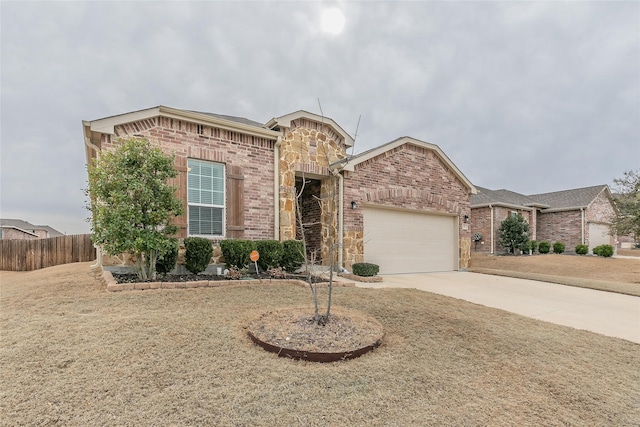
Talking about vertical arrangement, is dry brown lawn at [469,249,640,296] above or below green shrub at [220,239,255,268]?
below

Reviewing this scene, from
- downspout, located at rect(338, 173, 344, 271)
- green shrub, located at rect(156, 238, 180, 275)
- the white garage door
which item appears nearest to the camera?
green shrub, located at rect(156, 238, 180, 275)

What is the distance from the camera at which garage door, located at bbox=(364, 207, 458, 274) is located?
10531 mm

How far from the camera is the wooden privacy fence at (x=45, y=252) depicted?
521 inches

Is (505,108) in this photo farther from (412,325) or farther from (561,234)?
(412,325)

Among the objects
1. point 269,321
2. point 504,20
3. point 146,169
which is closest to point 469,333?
point 269,321

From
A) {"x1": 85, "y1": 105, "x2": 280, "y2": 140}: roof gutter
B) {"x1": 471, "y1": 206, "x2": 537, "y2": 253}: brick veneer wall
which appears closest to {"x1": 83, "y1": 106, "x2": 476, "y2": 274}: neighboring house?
{"x1": 85, "y1": 105, "x2": 280, "y2": 140}: roof gutter

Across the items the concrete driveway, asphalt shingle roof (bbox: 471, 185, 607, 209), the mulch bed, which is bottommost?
the concrete driveway

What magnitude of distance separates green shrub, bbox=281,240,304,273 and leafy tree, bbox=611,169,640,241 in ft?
49.8

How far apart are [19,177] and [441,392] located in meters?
22.1

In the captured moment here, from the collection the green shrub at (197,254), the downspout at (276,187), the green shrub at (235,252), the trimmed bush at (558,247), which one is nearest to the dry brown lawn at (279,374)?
the green shrub at (197,254)

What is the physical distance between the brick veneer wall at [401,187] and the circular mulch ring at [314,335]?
573 centimetres

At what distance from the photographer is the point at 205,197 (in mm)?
7988

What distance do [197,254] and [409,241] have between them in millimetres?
7657

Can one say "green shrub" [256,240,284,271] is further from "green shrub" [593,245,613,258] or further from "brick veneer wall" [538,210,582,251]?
"brick veneer wall" [538,210,582,251]
